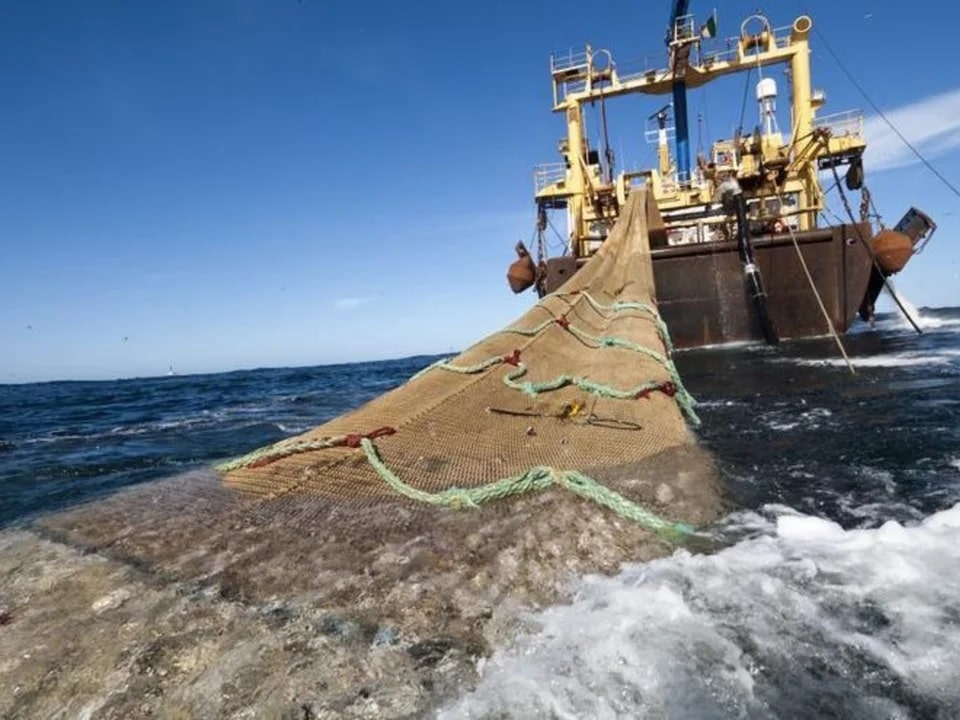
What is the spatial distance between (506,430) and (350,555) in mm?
1588

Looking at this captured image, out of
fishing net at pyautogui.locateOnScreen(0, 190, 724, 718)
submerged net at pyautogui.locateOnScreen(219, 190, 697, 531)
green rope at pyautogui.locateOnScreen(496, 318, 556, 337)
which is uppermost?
green rope at pyautogui.locateOnScreen(496, 318, 556, 337)

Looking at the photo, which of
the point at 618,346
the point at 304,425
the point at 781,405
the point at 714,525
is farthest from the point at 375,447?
the point at 304,425

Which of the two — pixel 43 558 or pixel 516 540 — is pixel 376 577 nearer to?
pixel 516 540

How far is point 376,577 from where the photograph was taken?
84.4 inches

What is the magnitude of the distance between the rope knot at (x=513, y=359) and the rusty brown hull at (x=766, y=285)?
872 cm

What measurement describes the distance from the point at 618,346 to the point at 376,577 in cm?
380

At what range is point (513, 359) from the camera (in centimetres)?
470

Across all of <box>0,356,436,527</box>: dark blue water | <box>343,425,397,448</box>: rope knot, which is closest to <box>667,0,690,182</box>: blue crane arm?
<box>0,356,436,527</box>: dark blue water

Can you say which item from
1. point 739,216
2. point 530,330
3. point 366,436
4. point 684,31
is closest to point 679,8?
point 684,31

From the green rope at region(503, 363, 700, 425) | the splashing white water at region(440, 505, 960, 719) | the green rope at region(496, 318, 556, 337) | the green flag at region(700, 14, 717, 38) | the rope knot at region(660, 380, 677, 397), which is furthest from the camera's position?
the green flag at region(700, 14, 717, 38)

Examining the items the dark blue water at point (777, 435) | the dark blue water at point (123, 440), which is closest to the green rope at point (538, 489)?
the dark blue water at point (777, 435)

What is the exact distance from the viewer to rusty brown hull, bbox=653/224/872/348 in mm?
11953

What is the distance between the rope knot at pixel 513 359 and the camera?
4645 millimetres

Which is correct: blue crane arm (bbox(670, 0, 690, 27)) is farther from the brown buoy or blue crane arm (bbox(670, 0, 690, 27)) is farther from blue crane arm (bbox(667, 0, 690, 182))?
the brown buoy
